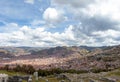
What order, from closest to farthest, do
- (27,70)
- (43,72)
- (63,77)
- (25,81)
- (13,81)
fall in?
(13,81) < (25,81) < (63,77) < (43,72) < (27,70)

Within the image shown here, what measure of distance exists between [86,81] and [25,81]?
87.6 ft

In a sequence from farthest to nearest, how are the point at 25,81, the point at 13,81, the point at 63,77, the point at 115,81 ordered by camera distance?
1. the point at 63,77
2. the point at 115,81
3. the point at 25,81
4. the point at 13,81

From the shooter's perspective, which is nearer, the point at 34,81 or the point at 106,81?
the point at 34,81

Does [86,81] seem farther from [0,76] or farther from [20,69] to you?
[20,69]

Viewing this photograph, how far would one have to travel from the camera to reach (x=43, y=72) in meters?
153

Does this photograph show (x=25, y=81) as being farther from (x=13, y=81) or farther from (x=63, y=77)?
(x=63, y=77)

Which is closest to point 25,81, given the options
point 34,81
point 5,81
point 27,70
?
point 34,81

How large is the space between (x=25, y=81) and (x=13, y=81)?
54.4ft

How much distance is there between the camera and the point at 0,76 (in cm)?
6731

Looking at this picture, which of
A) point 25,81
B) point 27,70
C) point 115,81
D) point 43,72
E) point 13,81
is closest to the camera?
point 13,81

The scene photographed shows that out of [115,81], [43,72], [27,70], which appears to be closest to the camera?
[115,81]

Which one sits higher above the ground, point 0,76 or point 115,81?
point 0,76

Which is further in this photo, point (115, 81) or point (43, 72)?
point (43, 72)

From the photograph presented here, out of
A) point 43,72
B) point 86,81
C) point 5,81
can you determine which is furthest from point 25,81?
point 43,72
